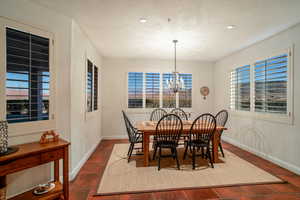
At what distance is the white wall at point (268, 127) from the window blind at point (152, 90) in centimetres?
220

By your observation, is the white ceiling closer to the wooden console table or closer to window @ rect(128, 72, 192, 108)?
window @ rect(128, 72, 192, 108)

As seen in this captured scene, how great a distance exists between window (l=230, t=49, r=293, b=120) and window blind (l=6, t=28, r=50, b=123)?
426 cm

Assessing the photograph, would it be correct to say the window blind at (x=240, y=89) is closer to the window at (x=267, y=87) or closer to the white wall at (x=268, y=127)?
the window at (x=267, y=87)

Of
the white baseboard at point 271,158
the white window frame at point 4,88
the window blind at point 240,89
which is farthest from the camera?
the window blind at point 240,89

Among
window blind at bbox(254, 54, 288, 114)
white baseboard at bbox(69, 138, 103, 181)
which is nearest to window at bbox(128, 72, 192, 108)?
white baseboard at bbox(69, 138, 103, 181)

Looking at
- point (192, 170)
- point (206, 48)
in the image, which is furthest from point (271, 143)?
point (206, 48)

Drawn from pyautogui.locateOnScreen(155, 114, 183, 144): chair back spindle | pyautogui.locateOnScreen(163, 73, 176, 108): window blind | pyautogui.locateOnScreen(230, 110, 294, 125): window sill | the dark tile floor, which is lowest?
the dark tile floor

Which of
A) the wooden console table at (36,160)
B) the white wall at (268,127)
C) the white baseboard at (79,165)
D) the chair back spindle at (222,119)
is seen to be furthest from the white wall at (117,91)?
the wooden console table at (36,160)

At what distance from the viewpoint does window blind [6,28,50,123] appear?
1930 mm

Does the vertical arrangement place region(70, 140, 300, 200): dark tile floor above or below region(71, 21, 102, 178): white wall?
below

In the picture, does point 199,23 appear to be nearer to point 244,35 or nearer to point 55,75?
point 244,35

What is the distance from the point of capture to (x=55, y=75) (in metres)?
2.41

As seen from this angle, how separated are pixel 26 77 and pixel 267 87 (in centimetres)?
448

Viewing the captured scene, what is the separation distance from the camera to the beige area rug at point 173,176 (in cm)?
239
